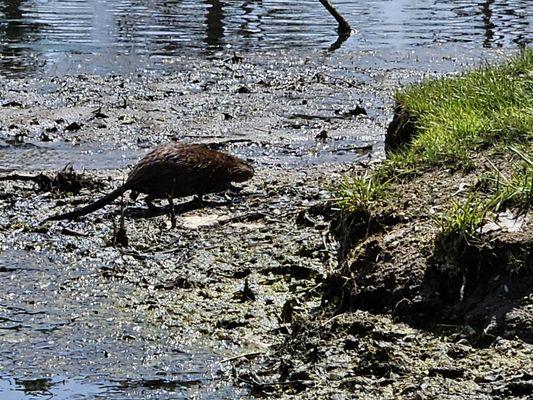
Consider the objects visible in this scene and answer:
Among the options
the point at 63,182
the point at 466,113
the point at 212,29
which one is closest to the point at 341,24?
the point at 212,29

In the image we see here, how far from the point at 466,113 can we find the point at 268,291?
2.04 metres

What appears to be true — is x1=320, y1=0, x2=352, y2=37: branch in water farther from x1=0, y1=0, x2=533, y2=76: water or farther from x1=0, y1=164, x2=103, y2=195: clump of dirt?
x1=0, y1=164, x2=103, y2=195: clump of dirt

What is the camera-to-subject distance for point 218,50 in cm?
1320

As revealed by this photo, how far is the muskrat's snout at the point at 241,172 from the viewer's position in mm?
6762

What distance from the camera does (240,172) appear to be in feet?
22.3

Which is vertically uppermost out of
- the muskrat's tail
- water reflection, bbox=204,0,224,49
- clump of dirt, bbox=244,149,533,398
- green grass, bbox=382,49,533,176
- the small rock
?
green grass, bbox=382,49,533,176

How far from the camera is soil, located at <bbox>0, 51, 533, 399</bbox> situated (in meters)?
3.76

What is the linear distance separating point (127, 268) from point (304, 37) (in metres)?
9.70

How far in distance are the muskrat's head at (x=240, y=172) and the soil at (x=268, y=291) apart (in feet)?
0.33

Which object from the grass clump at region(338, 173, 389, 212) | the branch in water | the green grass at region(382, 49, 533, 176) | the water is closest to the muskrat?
the green grass at region(382, 49, 533, 176)

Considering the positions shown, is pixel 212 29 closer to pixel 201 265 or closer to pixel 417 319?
pixel 201 265

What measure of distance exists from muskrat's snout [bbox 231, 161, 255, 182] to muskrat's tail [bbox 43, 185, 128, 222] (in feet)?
2.77

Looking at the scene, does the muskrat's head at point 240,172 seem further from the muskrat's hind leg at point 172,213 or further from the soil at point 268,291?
the muskrat's hind leg at point 172,213

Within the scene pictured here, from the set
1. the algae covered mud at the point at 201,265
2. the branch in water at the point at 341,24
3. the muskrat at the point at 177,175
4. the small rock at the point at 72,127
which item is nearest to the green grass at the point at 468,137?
the algae covered mud at the point at 201,265
